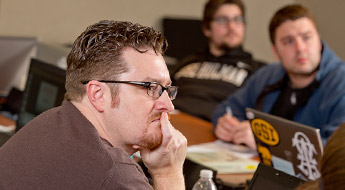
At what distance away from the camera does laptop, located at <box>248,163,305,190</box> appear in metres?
1.57

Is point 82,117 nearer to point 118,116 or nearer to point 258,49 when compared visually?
point 118,116

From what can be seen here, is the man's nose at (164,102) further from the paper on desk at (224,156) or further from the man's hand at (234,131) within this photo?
the man's hand at (234,131)

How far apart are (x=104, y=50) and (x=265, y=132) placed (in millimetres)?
893

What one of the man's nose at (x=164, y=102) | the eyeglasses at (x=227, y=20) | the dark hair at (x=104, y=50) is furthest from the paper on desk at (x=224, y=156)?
the eyeglasses at (x=227, y=20)

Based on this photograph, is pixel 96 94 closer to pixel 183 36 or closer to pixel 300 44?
pixel 300 44

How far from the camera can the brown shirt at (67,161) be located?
1.20 meters

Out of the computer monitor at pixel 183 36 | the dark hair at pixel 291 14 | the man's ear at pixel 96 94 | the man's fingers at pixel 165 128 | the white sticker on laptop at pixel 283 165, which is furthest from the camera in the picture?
the computer monitor at pixel 183 36

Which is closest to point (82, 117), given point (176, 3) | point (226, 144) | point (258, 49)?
point (226, 144)

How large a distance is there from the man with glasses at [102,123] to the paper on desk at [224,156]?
709mm

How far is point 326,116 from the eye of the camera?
2.49 metres

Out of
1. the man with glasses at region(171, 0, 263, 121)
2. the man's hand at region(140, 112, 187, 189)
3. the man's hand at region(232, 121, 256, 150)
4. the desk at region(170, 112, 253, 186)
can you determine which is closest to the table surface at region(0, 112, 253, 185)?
the desk at region(170, 112, 253, 186)

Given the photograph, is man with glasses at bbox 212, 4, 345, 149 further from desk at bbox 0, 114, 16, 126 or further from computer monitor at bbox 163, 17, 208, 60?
computer monitor at bbox 163, 17, 208, 60

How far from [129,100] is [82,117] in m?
0.13

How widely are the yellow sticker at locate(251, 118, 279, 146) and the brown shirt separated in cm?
84
